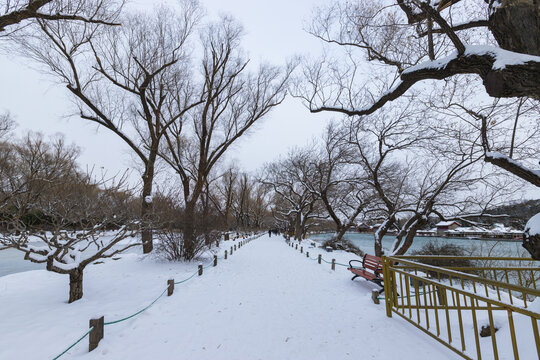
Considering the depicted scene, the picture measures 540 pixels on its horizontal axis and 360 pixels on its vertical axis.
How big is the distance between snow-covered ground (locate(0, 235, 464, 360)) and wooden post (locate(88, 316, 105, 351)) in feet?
0.31

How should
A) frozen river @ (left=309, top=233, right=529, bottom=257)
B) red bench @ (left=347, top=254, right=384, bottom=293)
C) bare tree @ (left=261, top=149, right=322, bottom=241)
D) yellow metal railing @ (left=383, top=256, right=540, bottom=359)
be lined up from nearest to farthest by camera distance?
yellow metal railing @ (left=383, top=256, right=540, bottom=359), red bench @ (left=347, top=254, right=384, bottom=293), frozen river @ (left=309, top=233, right=529, bottom=257), bare tree @ (left=261, top=149, right=322, bottom=241)

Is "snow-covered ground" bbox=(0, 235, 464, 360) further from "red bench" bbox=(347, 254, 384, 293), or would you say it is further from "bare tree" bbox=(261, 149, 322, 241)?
"bare tree" bbox=(261, 149, 322, 241)

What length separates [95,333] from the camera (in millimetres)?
3812

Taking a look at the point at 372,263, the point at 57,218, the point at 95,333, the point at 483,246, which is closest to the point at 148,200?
the point at 57,218

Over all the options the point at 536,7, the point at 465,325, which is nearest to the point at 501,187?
the point at 465,325

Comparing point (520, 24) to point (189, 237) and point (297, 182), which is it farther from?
point (297, 182)

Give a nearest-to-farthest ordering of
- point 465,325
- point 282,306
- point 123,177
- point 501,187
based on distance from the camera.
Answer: point 465,325 < point 282,306 < point 123,177 < point 501,187

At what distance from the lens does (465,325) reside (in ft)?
15.0

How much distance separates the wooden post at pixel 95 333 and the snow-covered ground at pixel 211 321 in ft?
0.31

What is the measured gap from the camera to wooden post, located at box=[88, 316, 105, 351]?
3768 mm

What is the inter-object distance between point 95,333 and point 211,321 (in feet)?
6.40

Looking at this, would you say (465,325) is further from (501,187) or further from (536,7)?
(501,187)

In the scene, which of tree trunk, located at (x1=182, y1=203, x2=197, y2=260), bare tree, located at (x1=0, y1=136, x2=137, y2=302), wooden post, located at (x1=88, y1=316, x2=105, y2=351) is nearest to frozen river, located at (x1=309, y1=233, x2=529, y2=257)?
tree trunk, located at (x1=182, y1=203, x2=197, y2=260)

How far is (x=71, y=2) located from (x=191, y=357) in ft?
23.6
